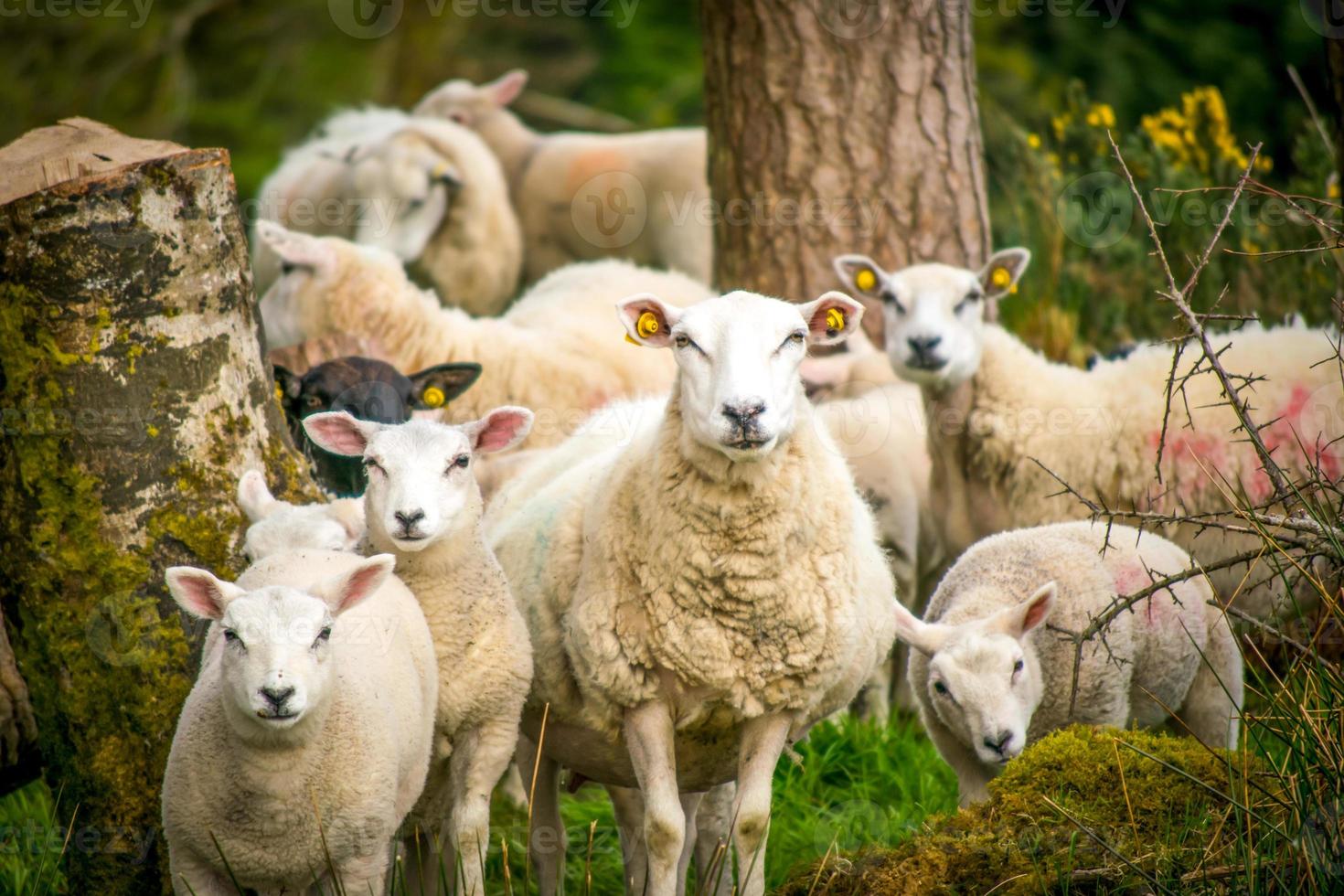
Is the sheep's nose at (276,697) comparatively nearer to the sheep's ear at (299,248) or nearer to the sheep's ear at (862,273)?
the sheep's ear at (862,273)

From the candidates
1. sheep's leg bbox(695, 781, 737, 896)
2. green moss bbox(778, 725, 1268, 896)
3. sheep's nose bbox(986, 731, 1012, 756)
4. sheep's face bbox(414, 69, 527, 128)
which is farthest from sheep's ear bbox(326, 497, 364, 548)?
sheep's face bbox(414, 69, 527, 128)

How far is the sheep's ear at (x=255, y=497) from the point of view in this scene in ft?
13.5

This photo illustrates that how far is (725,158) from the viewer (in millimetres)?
7289

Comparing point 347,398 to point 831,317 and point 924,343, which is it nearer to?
point 831,317

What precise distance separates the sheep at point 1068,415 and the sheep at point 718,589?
2.17 m

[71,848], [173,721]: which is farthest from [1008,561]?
[71,848]

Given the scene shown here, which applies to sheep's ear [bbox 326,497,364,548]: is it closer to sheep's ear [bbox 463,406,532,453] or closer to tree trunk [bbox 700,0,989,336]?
sheep's ear [bbox 463,406,532,453]

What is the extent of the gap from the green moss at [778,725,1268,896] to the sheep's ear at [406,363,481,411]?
8.78 feet

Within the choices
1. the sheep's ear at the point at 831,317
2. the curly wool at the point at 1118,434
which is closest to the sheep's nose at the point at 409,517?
the sheep's ear at the point at 831,317

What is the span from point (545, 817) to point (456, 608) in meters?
0.89

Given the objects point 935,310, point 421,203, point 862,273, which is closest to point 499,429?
point 935,310

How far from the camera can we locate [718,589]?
12.6ft

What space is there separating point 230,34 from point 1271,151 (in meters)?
11.1

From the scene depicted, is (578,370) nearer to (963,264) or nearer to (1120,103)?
(963,264)
